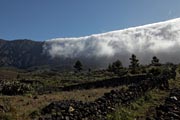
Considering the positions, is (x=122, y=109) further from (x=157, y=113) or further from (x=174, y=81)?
(x=174, y=81)

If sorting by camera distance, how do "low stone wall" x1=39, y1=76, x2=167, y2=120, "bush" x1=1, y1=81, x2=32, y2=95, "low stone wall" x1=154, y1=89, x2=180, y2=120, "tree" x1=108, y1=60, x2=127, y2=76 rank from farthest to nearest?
"tree" x1=108, y1=60, x2=127, y2=76 → "bush" x1=1, y1=81, x2=32, y2=95 → "low stone wall" x1=154, y1=89, x2=180, y2=120 → "low stone wall" x1=39, y1=76, x2=167, y2=120

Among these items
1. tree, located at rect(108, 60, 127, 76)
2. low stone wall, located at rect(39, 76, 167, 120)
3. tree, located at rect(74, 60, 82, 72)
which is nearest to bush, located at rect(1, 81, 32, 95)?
low stone wall, located at rect(39, 76, 167, 120)

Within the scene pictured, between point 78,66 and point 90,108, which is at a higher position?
point 78,66

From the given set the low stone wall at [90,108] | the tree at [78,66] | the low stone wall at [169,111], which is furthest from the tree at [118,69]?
the low stone wall at [169,111]

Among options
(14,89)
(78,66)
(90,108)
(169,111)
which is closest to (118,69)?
(14,89)

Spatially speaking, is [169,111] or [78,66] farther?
[78,66]

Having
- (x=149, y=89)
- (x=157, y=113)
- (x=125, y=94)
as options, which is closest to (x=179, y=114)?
(x=157, y=113)

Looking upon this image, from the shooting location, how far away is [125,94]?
82.5 ft

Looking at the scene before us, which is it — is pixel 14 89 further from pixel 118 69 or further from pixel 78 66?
pixel 78 66

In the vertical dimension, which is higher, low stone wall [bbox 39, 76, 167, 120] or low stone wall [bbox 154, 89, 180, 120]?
low stone wall [bbox 39, 76, 167, 120]

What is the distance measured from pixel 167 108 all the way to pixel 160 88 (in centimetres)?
1093

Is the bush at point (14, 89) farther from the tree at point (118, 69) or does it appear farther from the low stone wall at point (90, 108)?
the tree at point (118, 69)

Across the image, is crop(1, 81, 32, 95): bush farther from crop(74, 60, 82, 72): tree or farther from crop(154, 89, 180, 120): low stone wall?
crop(74, 60, 82, 72): tree

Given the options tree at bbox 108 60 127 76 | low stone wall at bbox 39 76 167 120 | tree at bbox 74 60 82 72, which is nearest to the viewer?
low stone wall at bbox 39 76 167 120
